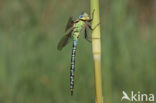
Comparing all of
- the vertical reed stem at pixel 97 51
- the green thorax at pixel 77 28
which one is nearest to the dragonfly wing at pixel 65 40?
the green thorax at pixel 77 28

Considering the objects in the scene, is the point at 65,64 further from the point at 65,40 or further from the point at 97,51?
the point at 97,51

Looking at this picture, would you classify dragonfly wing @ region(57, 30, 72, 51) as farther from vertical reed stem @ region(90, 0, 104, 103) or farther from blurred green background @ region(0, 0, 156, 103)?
blurred green background @ region(0, 0, 156, 103)

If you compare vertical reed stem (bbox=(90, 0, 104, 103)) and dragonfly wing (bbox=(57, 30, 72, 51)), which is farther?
dragonfly wing (bbox=(57, 30, 72, 51))

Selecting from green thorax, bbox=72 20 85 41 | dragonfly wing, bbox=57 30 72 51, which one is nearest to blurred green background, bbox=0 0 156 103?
dragonfly wing, bbox=57 30 72 51

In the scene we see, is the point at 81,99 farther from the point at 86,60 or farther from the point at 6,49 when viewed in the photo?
the point at 6,49

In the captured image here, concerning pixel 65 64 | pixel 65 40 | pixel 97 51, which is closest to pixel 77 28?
pixel 65 40

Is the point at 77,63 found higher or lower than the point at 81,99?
higher

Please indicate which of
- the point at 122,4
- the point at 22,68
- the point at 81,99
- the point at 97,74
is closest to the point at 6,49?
the point at 22,68

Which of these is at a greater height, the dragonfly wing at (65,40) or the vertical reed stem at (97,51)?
the dragonfly wing at (65,40)

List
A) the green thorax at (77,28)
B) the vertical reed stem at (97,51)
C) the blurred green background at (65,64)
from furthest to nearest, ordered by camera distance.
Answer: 1. the blurred green background at (65,64)
2. the green thorax at (77,28)
3. the vertical reed stem at (97,51)

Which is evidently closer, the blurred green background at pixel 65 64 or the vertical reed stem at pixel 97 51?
the vertical reed stem at pixel 97 51

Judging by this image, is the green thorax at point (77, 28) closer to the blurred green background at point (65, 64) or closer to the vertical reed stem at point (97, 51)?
the vertical reed stem at point (97, 51)
